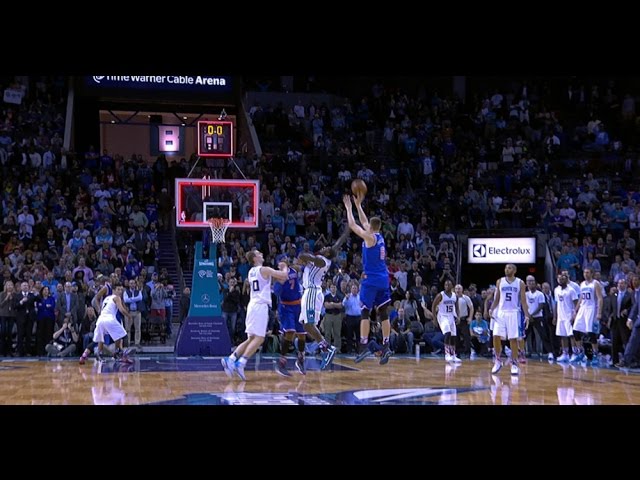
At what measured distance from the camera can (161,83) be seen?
25703mm

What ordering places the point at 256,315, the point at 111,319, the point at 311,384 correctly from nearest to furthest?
the point at 311,384 < the point at 256,315 < the point at 111,319

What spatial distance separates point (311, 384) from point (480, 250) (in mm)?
9321

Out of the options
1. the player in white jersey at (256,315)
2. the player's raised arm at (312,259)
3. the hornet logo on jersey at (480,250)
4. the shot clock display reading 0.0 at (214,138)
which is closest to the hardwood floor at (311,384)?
the player in white jersey at (256,315)

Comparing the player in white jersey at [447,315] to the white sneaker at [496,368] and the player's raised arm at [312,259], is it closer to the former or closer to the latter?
the white sneaker at [496,368]

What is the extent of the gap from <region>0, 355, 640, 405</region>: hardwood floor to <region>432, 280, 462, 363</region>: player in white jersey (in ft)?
2.46

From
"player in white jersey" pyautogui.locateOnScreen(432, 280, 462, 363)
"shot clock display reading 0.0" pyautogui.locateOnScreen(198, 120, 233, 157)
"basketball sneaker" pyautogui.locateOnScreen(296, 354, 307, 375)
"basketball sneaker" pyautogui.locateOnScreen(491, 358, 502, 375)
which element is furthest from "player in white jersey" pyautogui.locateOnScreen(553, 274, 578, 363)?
"shot clock display reading 0.0" pyautogui.locateOnScreen(198, 120, 233, 157)

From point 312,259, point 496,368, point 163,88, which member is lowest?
point 496,368

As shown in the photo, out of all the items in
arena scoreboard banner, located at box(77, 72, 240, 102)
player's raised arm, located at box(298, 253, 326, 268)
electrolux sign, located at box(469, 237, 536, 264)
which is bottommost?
player's raised arm, located at box(298, 253, 326, 268)

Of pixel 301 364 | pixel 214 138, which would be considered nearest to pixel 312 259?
pixel 301 364

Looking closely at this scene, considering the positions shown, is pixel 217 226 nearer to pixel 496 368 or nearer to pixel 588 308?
pixel 496 368

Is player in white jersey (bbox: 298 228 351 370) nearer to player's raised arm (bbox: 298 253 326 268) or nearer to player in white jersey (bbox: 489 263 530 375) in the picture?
player's raised arm (bbox: 298 253 326 268)

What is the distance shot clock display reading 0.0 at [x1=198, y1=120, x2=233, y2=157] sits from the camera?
53.9 feet

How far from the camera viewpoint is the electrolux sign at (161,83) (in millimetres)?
25141

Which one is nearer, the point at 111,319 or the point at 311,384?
the point at 311,384
